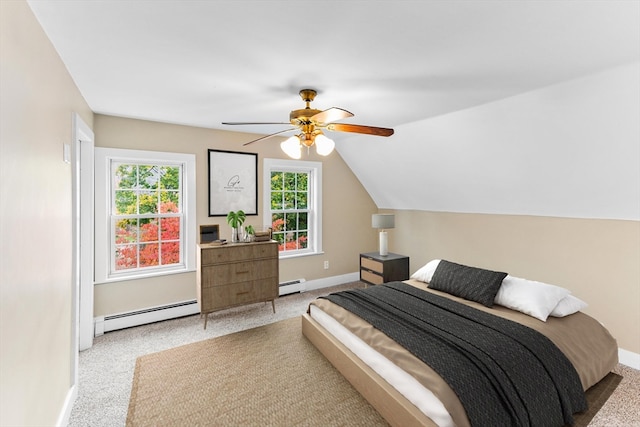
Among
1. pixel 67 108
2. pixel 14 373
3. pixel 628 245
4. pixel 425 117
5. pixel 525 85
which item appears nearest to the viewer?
pixel 14 373

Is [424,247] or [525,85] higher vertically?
[525,85]

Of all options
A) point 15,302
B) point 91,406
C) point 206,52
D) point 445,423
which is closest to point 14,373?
point 15,302

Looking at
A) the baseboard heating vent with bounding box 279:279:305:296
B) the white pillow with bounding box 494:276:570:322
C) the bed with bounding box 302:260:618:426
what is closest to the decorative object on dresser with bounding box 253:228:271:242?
the baseboard heating vent with bounding box 279:279:305:296

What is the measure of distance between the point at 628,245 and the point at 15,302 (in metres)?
4.46

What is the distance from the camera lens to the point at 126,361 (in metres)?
2.74

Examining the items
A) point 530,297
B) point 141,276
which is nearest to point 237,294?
point 141,276

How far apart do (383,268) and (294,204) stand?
1693 mm

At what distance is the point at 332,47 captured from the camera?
1823 mm

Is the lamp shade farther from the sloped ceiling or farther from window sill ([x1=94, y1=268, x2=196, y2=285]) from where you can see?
window sill ([x1=94, y1=268, x2=196, y2=285])

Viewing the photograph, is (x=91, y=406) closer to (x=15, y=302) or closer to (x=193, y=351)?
(x=193, y=351)

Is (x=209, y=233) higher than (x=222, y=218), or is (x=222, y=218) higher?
(x=222, y=218)

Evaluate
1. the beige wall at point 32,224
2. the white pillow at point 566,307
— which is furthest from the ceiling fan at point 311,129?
the white pillow at point 566,307

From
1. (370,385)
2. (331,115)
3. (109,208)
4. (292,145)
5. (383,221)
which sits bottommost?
(370,385)

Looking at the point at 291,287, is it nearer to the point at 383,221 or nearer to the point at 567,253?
Result: the point at 383,221
